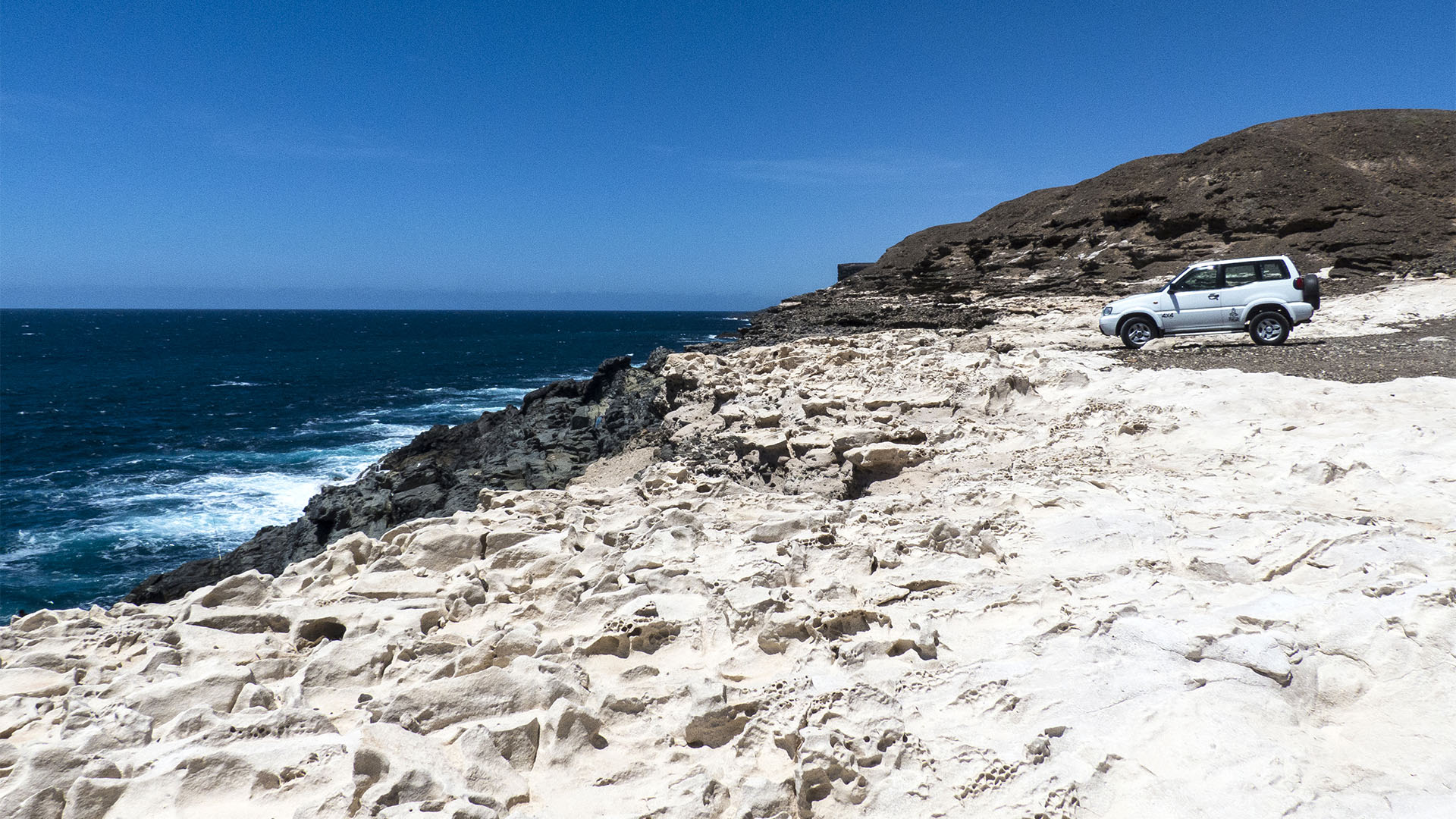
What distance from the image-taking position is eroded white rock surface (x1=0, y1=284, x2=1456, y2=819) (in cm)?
335

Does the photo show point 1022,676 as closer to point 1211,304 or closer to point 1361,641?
point 1361,641

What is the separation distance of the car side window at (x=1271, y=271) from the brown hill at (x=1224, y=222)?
24.7 ft

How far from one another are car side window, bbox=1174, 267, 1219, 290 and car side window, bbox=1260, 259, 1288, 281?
30.3 inches

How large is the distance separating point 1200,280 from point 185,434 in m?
36.8

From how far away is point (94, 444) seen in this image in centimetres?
2961

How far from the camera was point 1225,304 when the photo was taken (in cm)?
1478

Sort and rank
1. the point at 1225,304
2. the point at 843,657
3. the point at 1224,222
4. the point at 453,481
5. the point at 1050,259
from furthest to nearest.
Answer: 1. the point at 1050,259
2. the point at 1224,222
3. the point at 1225,304
4. the point at 453,481
5. the point at 843,657

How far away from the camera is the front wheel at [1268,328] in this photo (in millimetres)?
14344

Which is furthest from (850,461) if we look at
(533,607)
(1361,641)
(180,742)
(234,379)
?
(234,379)

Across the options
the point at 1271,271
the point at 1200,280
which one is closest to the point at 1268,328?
the point at 1271,271

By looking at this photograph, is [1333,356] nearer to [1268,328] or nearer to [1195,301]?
[1268,328]

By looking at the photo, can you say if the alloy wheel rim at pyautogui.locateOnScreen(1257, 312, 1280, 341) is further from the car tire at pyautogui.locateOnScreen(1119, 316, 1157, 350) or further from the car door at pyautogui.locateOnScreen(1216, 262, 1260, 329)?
the car tire at pyautogui.locateOnScreen(1119, 316, 1157, 350)

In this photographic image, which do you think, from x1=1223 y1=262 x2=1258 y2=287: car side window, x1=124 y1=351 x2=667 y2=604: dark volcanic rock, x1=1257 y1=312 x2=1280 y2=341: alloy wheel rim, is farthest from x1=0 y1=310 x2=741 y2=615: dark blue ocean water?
x1=1257 y1=312 x2=1280 y2=341: alloy wheel rim

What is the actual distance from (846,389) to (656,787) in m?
8.43
